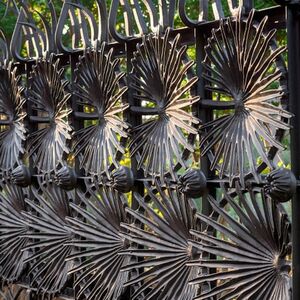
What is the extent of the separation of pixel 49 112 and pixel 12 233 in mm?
781

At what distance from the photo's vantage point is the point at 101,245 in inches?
144

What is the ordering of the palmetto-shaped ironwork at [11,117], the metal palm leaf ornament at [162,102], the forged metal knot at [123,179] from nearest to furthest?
the metal palm leaf ornament at [162,102], the forged metal knot at [123,179], the palmetto-shaped ironwork at [11,117]

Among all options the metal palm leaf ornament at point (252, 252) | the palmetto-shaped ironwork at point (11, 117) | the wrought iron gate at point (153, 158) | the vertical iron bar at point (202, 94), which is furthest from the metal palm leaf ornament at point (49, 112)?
the metal palm leaf ornament at point (252, 252)

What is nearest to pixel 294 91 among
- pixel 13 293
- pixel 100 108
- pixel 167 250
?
pixel 167 250

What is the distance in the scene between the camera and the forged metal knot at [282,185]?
2.71 metres

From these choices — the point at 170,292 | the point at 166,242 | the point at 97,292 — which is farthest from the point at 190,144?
the point at 97,292

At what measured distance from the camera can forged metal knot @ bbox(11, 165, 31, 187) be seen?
170 inches

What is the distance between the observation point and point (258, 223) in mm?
2883

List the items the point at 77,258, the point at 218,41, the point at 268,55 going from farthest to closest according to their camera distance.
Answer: the point at 77,258 < the point at 218,41 < the point at 268,55

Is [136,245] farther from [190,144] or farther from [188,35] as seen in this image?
[188,35]

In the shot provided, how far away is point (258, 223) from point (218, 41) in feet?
Answer: 2.50

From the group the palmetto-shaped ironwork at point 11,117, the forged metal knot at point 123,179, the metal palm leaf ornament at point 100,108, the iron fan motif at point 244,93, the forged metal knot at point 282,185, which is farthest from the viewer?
the palmetto-shaped ironwork at point 11,117

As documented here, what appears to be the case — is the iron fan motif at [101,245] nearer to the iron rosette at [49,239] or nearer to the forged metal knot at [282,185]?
the iron rosette at [49,239]

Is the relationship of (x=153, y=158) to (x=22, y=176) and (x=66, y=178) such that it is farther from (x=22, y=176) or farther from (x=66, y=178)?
(x=22, y=176)
